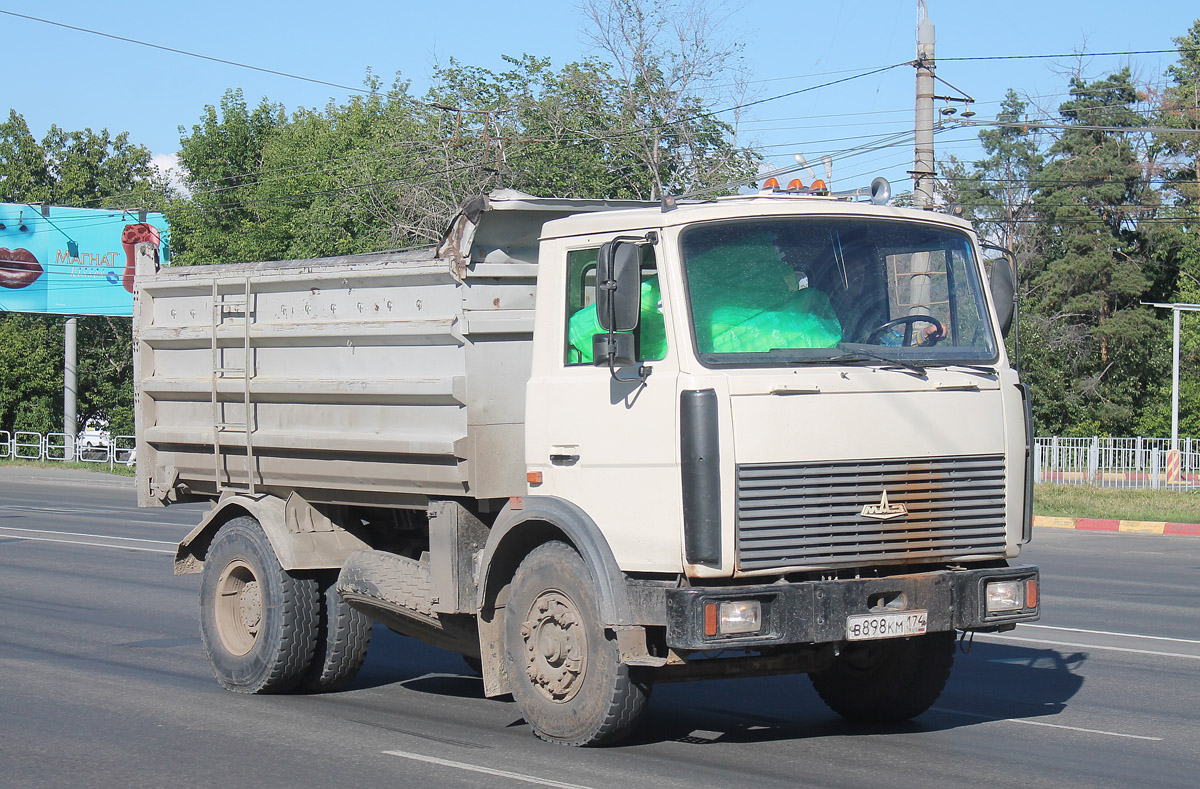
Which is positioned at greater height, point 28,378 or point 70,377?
point 28,378

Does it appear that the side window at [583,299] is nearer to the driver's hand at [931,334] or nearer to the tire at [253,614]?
the driver's hand at [931,334]

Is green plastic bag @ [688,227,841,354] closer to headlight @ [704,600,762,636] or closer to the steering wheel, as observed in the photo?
the steering wheel

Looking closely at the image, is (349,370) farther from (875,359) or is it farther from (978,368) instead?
(978,368)

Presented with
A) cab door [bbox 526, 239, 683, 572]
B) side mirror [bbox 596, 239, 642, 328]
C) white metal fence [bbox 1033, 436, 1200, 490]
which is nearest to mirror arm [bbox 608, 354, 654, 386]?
cab door [bbox 526, 239, 683, 572]

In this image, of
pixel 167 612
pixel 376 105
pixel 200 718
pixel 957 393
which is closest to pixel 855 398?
pixel 957 393

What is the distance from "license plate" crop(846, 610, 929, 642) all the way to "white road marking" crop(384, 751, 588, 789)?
1360 millimetres

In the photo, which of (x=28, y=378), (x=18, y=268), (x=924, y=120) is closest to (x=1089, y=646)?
(x=924, y=120)

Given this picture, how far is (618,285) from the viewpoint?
5941 millimetres

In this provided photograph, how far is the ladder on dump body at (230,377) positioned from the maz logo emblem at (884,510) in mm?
4073

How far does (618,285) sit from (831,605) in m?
1.66

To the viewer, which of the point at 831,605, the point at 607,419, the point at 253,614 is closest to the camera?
the point at 831,605

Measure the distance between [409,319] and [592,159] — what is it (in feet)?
69.9

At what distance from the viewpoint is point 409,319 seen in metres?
7.20

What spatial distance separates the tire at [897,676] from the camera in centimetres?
711
